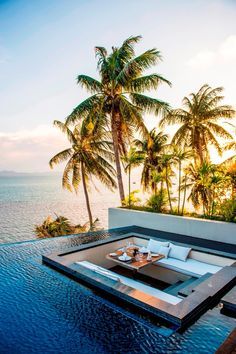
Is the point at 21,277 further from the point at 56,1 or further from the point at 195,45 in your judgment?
the point at 195,45

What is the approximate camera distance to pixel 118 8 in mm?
7293

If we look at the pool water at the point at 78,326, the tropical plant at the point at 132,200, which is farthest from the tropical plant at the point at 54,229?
the pool water at the point at 78,326

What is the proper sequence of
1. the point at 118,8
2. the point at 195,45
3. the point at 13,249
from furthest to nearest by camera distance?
the point at 195,45
the point at 118,8
the point at 13,249

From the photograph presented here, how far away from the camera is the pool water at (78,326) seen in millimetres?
2543

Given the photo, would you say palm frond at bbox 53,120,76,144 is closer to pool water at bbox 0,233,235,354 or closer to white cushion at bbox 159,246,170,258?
white cushion at bbox 159,246,170,258

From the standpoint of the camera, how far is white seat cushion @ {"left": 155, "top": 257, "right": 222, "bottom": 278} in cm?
539

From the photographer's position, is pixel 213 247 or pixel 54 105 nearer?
pixel 213 247

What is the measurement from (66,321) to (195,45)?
8.47 meters

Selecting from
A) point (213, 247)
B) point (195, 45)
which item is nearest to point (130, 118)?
point (195, 45)

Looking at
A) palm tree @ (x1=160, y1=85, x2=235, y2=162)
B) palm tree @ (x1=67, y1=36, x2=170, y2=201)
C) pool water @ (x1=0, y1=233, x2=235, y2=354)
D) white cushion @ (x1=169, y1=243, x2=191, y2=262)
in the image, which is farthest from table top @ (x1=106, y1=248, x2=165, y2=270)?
palm tree @ (x1=160, y1=85, x2=235, y2=162)

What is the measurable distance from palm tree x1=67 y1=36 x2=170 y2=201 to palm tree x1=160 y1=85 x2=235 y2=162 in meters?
3.66

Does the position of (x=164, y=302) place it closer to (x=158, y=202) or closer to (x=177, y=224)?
(x=177, y=224)

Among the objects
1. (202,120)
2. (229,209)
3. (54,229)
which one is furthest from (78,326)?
(202,120)

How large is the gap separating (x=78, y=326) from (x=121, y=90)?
373 inches
